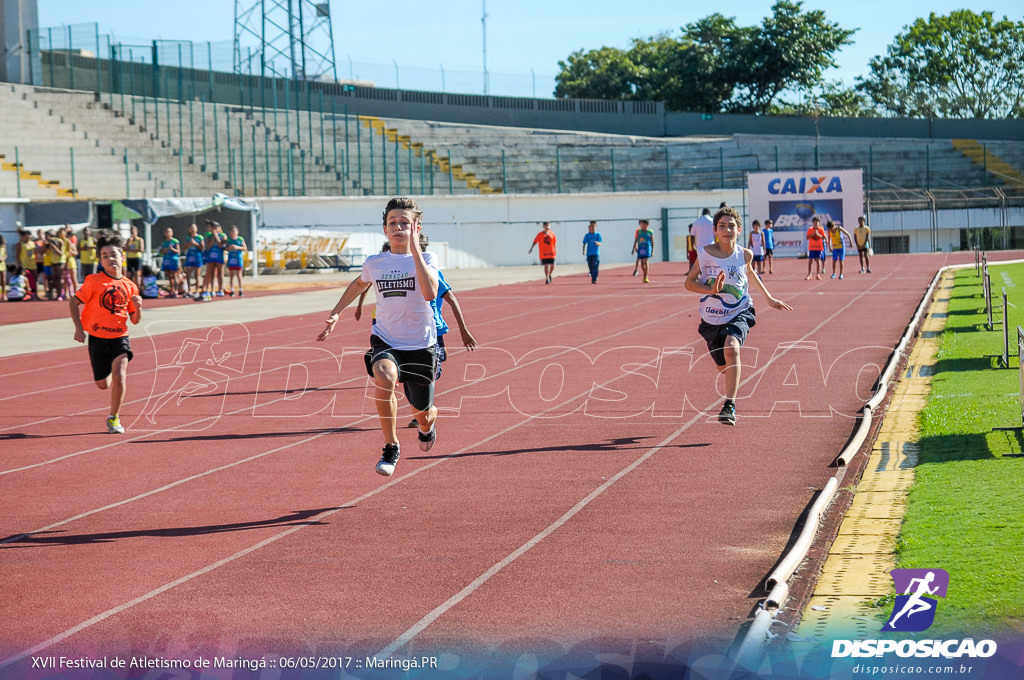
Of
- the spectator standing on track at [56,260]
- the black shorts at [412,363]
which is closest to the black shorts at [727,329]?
the black shorts at [412,363]

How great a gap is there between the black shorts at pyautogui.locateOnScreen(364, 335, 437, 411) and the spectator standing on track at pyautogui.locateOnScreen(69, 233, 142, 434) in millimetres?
3701

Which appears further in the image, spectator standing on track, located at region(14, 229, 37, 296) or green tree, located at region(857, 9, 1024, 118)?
green tree, located at region(857, 9, 1024, 118)

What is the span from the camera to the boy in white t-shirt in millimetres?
7539

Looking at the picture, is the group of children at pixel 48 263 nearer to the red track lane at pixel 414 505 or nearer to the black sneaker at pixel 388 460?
the red track lane at pixel 414 505

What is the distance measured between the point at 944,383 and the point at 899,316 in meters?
8.83

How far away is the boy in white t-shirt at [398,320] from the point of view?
24.7ft

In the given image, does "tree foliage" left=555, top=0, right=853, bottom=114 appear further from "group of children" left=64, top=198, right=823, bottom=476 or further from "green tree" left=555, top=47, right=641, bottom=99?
"group of children" left=64, top=198, right=823, bottom=476

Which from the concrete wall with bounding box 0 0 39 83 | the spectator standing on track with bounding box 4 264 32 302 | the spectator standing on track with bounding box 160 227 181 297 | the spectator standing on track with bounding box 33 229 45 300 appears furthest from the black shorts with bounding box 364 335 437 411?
the concrete wall with bounding box 0 0 39 83

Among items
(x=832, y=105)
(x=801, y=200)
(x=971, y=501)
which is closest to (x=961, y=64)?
(x=832, y=105)

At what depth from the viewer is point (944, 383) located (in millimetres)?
11680

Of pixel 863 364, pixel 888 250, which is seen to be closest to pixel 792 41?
pixel 888 250

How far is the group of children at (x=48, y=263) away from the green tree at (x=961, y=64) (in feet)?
209

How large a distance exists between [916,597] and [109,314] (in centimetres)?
776

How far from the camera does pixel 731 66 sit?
75.4 meters
